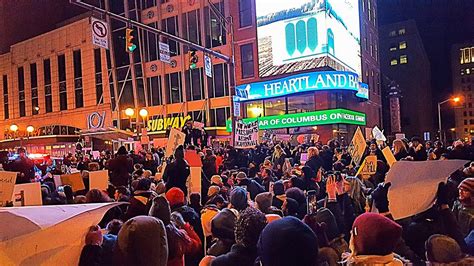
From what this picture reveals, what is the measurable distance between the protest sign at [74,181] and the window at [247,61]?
25281 mm

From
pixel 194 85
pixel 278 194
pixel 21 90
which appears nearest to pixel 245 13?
pixel 194 85

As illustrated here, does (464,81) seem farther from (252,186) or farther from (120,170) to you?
(120,170)

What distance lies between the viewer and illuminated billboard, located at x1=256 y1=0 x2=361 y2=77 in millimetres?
29578

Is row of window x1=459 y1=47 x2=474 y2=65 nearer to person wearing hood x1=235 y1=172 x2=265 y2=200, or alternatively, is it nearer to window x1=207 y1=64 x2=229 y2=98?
window x1=207 y1=64 x2=229 y2=98

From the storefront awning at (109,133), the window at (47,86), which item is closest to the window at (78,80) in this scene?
the window at (47,86)

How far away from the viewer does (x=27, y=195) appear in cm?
658

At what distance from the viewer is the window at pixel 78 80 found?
43.8 meters

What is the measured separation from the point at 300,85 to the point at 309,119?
226cm

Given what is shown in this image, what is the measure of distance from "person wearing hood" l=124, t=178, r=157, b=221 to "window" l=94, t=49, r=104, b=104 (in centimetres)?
3775

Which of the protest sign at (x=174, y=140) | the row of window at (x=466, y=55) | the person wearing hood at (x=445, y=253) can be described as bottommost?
the person wearing hood at (x=445, y=253)

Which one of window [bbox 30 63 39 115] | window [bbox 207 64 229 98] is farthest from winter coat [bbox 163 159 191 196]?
window [bbox 30 63 39 115]

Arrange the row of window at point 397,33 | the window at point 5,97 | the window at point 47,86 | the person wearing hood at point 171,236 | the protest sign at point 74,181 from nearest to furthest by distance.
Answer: the person wearing hood at point 171,236 → the protest sign at point 74,181 → the window at point 47,86 → the window at point 5,97 → the row of window at point 397,33

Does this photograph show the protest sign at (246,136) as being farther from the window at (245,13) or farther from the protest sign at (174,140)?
the window at (245,13)

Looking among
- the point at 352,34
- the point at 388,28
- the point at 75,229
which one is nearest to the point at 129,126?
the point at 352,34
